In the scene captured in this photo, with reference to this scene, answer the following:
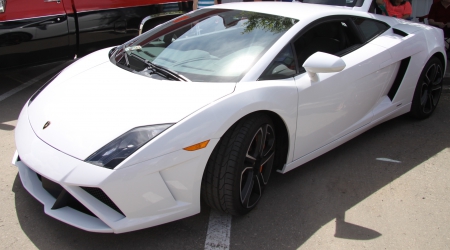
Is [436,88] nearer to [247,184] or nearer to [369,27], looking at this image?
[369,27]

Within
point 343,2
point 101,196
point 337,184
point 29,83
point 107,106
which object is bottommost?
point 29,83

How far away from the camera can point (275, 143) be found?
3119mm

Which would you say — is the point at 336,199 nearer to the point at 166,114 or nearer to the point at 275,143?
the point at 275,143

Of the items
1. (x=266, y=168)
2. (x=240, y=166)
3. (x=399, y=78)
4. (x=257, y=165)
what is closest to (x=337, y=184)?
(x=266, y=168)

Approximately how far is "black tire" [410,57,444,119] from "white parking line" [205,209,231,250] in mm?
2406

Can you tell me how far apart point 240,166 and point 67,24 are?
12.1 ft

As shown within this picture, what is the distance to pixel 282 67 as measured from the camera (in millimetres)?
3059

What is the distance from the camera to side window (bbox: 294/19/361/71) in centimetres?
325

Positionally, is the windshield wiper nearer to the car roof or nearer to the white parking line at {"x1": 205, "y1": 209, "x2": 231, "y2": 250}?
the white parking line at {"x1": 205, "y1": 209, "x2": 231, "y2": 250}

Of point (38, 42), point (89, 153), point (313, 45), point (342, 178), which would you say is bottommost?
point (342, 178)

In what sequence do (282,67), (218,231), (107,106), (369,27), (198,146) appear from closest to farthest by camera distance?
(198,146), (107,106), (218,231), (282,67), (369,27)

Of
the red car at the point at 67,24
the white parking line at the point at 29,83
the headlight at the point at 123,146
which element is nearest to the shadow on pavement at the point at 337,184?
the headlight at the point at 123,146

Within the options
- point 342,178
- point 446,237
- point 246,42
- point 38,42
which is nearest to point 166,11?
point 38,42

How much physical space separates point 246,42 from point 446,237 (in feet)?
5.86
